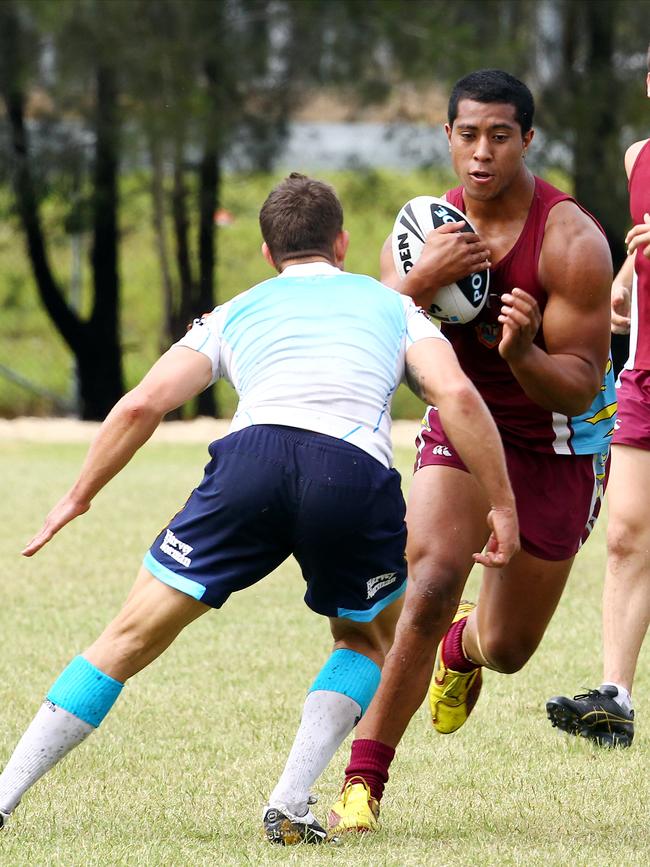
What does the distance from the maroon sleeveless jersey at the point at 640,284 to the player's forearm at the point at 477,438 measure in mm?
2121

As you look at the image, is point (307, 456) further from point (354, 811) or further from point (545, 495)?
point (545, 495)

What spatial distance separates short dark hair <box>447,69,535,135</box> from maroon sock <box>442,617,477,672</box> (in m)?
1.92

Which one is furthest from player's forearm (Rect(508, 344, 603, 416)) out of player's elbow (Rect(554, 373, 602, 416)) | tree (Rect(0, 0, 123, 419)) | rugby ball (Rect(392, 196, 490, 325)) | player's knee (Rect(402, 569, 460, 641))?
tree (Rect(0, 0, 123, 419))

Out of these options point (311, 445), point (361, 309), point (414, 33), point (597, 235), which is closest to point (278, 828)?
point (311, 445)

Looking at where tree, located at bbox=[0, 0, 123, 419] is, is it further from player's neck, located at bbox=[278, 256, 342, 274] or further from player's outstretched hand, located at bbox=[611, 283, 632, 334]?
player's neck, located at bbox=[278, 256, 342, 274]

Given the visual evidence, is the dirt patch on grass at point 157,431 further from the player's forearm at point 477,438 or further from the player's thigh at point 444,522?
the player's forearm at point 477,438

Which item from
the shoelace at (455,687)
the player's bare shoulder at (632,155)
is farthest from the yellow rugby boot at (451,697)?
the player's bare shoulder at (632,155)

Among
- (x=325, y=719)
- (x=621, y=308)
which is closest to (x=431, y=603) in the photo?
(x=325, y=719)

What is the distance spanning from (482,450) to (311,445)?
45cm

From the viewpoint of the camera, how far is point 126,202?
1744cm

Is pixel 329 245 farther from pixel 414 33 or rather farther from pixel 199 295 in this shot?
pixel 199 295

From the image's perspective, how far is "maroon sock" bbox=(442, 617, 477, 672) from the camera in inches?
A: 226

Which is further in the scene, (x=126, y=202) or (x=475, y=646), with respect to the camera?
(x=126, y=202)

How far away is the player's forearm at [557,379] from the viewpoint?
4.58 m
